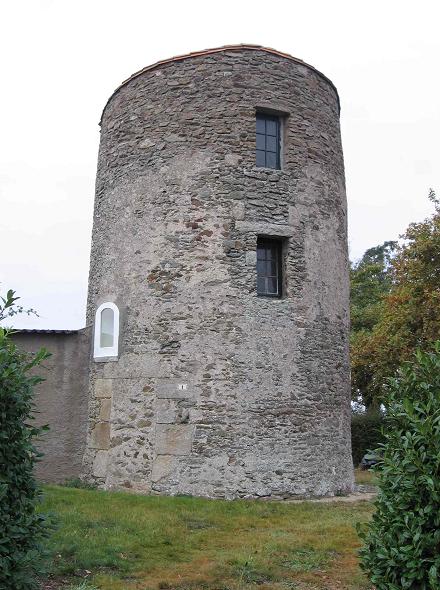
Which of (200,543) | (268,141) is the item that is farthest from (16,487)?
(268,141)

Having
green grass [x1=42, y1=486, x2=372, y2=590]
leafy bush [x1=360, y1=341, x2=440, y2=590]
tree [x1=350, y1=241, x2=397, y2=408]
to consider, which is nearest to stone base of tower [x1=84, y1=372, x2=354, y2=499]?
green grass [x1=42, y1=486, x2=372, y2=590]

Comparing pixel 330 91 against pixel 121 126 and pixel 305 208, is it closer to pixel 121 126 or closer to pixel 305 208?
pixel 305 208

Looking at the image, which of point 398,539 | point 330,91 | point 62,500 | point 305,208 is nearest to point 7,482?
point 398,539

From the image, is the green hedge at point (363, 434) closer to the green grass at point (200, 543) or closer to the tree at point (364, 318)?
the tree at point (364, 318)

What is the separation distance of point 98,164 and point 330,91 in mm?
4991

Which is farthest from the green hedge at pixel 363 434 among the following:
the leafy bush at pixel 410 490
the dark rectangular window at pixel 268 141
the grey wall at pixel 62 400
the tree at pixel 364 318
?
the leafy bush at pixel 410 490

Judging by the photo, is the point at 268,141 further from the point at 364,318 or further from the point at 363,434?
the point at 364,318

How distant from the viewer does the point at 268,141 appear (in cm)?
1204

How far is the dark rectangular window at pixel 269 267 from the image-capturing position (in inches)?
457

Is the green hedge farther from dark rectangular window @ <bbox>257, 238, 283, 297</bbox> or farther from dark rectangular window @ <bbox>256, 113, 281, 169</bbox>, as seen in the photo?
dark rectangular window @ <bbox>256, 113, 281, 169</bbox>

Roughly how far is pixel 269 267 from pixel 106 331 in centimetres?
327

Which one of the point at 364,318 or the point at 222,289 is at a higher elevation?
the point at 364,318

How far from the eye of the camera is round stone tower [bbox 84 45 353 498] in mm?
10805

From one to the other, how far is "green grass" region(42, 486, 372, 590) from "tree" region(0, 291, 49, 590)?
0.49 metres
